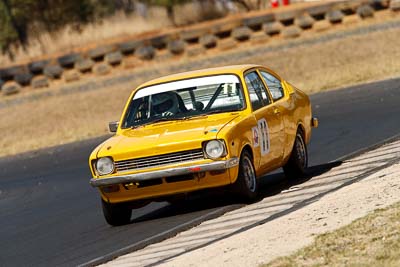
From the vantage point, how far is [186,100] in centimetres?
1316

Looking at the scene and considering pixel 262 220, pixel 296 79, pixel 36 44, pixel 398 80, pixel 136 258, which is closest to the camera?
pixel 136 258

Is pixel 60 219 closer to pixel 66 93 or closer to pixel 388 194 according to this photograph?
pixel 388 194

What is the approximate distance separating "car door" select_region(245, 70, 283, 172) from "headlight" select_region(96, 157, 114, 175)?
1.48 metres

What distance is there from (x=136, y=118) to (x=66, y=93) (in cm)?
2120

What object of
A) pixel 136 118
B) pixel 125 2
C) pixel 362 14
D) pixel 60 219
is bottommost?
pixel 125 2

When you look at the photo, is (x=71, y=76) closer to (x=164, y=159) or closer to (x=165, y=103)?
(x=165, y=103)

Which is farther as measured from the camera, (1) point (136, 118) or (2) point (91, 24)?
(2) point (91, 24)

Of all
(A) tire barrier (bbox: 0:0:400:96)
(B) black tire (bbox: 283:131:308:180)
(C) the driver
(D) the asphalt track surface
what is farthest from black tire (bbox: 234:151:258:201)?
(A) tire barrier (bbox: 0:0:400:96)

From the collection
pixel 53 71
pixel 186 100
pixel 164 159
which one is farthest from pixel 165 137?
pixel 53 71

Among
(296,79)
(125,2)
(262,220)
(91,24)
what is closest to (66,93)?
(296,79)

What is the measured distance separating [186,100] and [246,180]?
1.47m

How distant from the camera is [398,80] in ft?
82.0

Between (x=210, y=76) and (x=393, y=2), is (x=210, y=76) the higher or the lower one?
the higher one

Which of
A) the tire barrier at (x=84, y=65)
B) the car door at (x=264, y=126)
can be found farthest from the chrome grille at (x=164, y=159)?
the tire barrier at (x=84, y=65)
